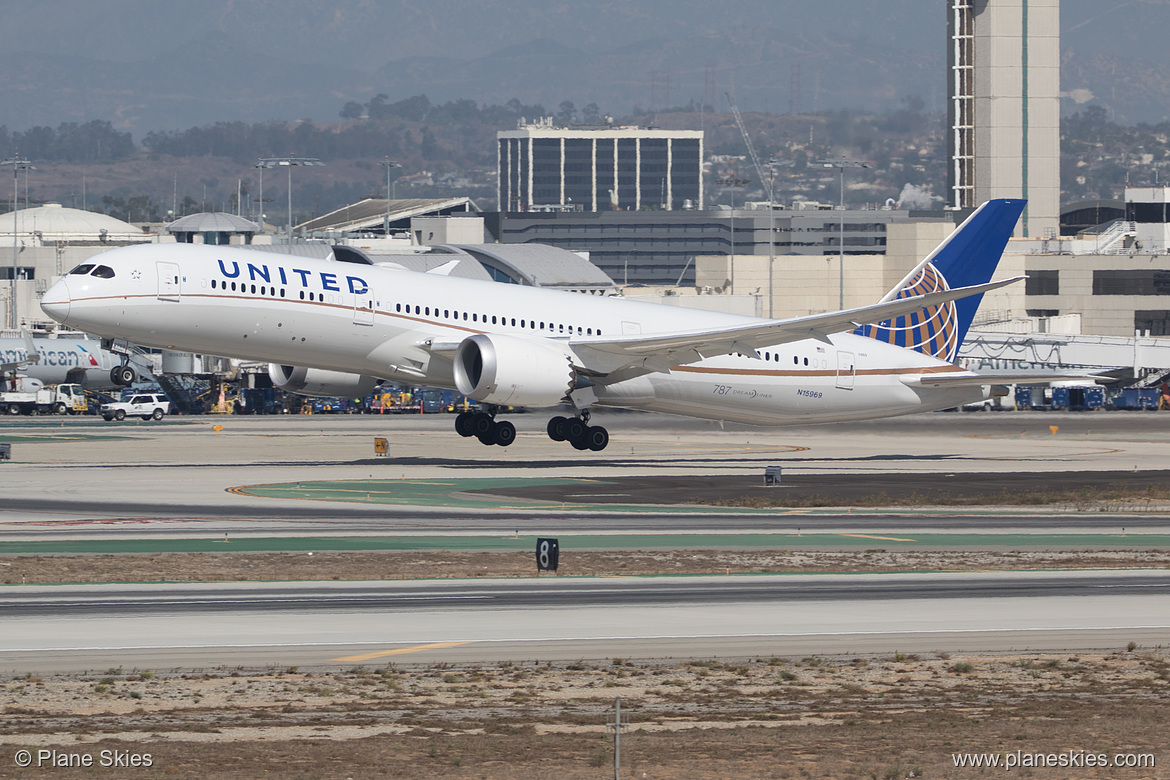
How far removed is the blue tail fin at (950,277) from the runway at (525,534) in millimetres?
5278

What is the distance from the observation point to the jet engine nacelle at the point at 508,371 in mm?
53031

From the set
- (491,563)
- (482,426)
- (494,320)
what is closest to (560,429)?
(482,426)

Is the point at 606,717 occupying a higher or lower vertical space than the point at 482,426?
lower

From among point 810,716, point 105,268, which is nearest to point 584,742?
point 810,716

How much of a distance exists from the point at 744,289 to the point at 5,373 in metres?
97.0

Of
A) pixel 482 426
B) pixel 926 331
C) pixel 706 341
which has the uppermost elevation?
pixel 926 331

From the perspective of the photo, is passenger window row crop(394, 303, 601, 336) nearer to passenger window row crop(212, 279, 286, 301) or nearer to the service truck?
passenger window row crop(212, 279, 286, 301)

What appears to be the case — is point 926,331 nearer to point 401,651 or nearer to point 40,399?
point 401,651

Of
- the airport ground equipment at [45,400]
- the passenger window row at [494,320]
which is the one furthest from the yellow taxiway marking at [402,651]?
the airport ground equipment at [45,400]

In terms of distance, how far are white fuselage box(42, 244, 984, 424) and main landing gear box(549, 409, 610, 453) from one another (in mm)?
2106

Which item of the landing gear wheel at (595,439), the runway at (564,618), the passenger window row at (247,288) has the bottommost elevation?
the runway at (564,618)

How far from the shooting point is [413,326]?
54062 millimetres

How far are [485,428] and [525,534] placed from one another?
20.5 metres

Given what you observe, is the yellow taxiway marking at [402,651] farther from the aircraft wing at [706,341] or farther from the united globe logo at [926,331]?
the united globe logo at [926,331]
